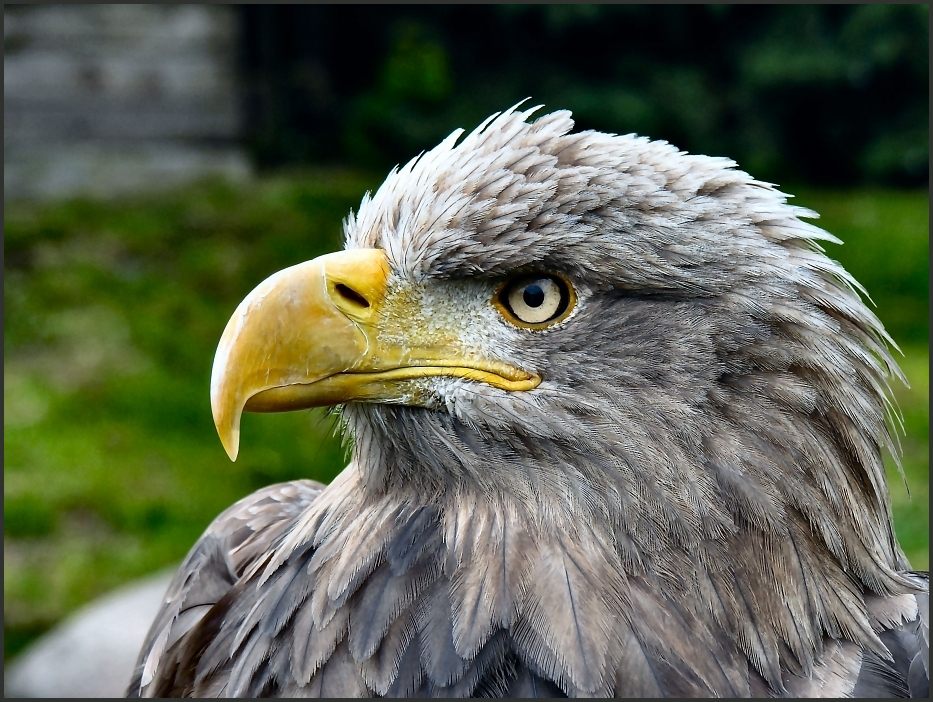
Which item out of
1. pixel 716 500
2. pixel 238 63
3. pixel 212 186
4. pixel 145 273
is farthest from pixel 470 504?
pixel 238 63

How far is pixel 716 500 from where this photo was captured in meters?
1.87

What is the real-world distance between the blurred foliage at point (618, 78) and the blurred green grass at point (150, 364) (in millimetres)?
652

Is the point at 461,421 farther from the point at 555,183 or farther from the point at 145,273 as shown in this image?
the point at 145,273

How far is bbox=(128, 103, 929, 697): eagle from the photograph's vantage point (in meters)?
1.83

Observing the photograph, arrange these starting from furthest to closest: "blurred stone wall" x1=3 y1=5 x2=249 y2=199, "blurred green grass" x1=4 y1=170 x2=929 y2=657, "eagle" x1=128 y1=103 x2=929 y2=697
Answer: "blurred stone wall" x1=3 y1=5 x2=249 y2=199 < "blurred green grass" x1=4 y1=170 x2=929 y2=657 < "eagle" x1=128 y1=103 x2=929 y2=697

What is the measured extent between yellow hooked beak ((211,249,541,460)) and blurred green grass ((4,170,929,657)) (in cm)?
216

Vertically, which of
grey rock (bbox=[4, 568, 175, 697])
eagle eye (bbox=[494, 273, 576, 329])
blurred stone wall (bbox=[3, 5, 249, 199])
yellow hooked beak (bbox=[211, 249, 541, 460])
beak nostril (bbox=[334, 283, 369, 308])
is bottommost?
grey rock (bbox=[4, 568, 175, 697])

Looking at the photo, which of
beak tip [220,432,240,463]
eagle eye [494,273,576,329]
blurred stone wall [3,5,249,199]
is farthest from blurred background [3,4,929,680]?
eagle eye [494,273,576,329]

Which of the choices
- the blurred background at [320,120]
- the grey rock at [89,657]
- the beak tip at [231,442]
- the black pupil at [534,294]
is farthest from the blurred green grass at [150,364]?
the black pupil at [534,294]

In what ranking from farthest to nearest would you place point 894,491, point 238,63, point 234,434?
point 238,63 → point 894,491 → point 234,434

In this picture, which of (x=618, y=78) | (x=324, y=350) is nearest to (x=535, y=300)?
(x=324, y=350)

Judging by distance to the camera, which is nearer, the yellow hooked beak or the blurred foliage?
the yellow hooked beak

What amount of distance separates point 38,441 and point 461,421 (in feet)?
18.5

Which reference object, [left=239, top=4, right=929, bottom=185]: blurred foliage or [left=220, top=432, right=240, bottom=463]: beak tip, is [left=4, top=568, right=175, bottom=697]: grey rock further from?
[left=239, top=4, right=929, bottom=185]: blurred foliage
